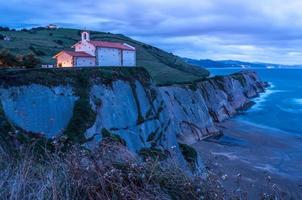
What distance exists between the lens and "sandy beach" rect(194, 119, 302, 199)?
32.1m

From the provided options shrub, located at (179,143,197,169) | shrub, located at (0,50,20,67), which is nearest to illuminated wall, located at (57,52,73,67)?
shrub, located at (0,50,20,67)

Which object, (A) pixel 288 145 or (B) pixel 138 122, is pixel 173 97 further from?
(B) pixel 138 122

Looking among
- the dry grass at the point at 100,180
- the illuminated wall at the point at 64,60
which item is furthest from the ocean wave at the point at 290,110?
the dry grass at the point at 100,180

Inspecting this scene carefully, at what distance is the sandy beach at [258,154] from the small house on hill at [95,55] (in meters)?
12.0

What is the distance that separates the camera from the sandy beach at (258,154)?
105 ft

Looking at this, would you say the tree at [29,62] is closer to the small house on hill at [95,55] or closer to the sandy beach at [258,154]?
the small house on hill at [95,55]

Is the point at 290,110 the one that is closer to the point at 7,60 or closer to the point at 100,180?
the point at 7,60

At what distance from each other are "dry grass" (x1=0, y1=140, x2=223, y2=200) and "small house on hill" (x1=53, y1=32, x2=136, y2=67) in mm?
30970

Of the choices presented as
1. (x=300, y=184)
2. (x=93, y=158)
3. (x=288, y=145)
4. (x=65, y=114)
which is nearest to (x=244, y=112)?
(x=288, y=145)

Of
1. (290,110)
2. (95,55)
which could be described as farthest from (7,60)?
(290,110)

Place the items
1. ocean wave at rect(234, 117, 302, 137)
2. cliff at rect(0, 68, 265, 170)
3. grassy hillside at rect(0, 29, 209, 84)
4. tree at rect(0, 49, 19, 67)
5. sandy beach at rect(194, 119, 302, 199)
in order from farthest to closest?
grassy hillside at rect(0, 29, 209, 84)
ocean wave at rect(234, 117, 302, 137)
sandy beach at rect(194, 119, 302, 199)
tree at rect(0, 49, 19, 67)
cliff at rect(0, 68, 265, 170)

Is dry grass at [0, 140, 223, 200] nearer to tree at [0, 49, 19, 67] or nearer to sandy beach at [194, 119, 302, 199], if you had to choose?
sandy beach at [194, 119, 302, 199]

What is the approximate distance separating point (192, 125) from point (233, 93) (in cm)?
3477

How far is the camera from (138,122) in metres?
30.1
